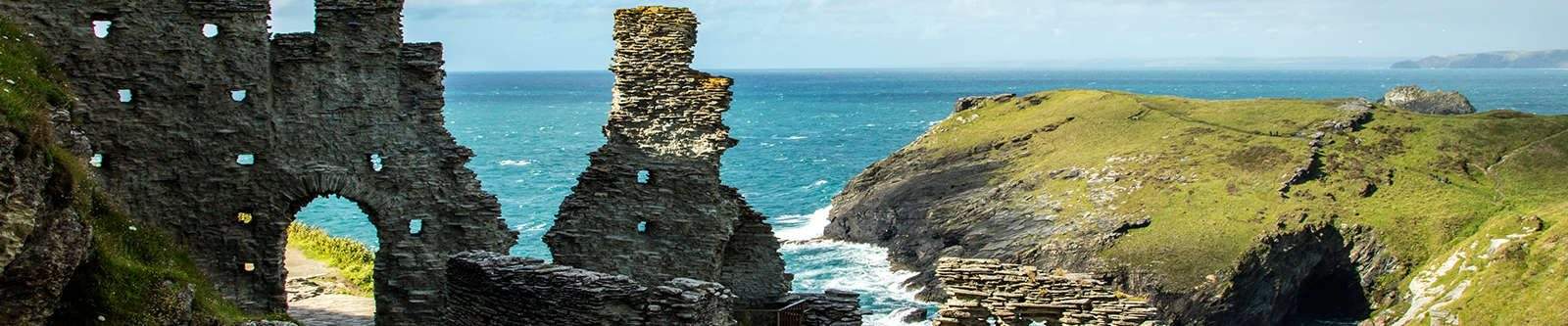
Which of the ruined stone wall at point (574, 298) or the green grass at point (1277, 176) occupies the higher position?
the ruined stone wall at point (574, 298)

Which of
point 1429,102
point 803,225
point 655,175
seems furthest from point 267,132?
point 1429,102

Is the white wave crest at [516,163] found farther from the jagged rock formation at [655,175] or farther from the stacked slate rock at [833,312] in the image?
the stacked slate rock at [833,312]

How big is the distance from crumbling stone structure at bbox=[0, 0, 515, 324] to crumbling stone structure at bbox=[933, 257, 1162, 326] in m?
7.62

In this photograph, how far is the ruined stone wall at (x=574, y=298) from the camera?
1777 centimetres

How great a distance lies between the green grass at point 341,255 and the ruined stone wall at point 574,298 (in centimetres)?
1316

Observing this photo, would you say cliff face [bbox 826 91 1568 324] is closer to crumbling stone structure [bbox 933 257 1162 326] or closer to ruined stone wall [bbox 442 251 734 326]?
crumbling stone structure [bbox 933 257 1162 326]

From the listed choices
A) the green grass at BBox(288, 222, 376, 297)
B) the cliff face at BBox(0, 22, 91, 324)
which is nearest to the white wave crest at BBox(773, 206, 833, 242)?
the green grass at BBox(288, 222, 376, 297)

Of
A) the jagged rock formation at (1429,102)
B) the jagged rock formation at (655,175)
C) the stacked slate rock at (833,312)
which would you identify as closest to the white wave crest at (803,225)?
the jagged rock formation at (1429,102)

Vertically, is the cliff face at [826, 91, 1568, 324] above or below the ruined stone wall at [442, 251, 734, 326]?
below

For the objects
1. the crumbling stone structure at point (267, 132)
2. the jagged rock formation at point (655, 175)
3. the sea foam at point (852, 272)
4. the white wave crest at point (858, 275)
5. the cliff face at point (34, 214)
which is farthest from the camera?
the sea foam at point (852, 272)

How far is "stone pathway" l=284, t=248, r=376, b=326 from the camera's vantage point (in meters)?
26.0

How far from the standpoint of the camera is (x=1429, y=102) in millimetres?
96688

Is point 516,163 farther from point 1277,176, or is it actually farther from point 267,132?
point 267,132

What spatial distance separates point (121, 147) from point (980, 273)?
12936mm
